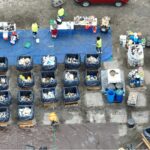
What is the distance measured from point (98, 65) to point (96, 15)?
5420 millimetres

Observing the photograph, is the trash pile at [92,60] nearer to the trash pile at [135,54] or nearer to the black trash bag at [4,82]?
the trash pile at [135,54]

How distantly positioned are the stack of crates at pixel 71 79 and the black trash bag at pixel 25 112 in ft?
7.79

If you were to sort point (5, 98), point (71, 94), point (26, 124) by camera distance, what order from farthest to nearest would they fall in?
point (71, 94)
point (5, 98)
point (26, 124)

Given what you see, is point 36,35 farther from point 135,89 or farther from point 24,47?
point 135,89

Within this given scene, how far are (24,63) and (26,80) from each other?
1401 mm

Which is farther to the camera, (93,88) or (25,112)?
(93,88)

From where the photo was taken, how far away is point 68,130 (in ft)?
122

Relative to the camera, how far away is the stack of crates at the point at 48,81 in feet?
125

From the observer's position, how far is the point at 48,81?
127 feet

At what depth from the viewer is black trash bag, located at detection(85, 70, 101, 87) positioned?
38.6 metres

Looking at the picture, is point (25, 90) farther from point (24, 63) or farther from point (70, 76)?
point (70, 76)

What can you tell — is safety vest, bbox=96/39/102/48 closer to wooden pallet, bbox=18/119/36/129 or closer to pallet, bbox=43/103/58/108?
pallet, bbox=43/103/58/108

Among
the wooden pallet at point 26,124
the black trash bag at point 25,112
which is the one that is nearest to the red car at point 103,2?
the black trash bag at point 25,112

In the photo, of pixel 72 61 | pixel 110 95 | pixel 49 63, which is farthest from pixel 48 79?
pixel 110 95
